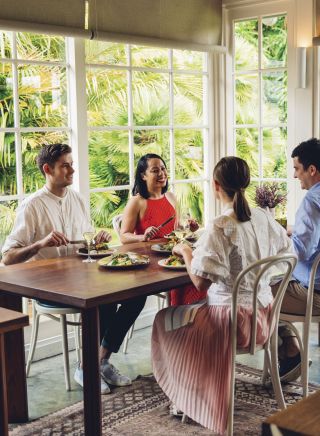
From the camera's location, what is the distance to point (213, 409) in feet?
9.68

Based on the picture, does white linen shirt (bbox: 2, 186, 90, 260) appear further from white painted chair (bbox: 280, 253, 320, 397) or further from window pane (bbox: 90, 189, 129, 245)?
white painted chair (bbox: 280, 253, 320, 397)

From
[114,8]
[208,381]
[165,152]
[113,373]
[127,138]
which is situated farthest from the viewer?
[165,152]

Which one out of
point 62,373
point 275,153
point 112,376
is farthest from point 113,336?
point 275,153

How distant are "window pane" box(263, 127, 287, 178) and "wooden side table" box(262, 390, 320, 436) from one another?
3871 mm

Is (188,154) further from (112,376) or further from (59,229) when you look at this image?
(112,376)

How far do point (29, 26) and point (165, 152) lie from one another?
1596 millimetres

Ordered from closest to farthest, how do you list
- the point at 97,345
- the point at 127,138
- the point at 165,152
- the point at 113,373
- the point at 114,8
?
the point at 97,345
the point at 113,373
the point at 114,8
the point at 127,138
the point at 165,152

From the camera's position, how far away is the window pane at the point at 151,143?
487cm

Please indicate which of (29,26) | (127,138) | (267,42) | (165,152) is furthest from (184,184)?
(29,26)

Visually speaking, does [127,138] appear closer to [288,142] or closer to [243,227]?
[288,142]

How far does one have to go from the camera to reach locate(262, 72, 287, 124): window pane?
195 inches

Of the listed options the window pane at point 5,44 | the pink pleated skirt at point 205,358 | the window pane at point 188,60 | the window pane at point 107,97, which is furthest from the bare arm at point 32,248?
the window pane at point 188,60

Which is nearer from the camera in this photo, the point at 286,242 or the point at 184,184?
the point at 286,242

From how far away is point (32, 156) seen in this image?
4.24 m
